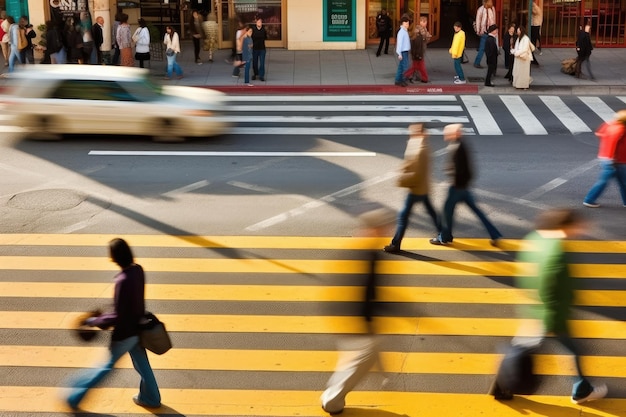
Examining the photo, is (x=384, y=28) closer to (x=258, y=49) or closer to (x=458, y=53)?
(x=458, y=53)

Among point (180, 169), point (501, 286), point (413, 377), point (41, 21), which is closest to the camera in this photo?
point (413, 377)

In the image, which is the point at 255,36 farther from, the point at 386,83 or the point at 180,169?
the point at 180,169

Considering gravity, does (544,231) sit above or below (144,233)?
above

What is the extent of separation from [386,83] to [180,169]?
31.5 ft

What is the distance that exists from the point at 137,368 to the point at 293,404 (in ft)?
4.82

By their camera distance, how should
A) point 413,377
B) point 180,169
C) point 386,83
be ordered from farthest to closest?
point 386,83 → point 180,169 → point 413,377

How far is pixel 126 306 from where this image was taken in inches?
307

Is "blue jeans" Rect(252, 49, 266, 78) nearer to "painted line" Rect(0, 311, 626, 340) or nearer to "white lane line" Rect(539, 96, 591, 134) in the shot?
"white lane line" Rect(539, 96, 591, 134)

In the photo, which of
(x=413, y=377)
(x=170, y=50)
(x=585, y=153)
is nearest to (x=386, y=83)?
(x=170, y=50)

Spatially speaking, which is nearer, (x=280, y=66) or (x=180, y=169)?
(x=180, y=169)

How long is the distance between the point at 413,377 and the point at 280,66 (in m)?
19.2

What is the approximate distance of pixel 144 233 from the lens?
13.3m

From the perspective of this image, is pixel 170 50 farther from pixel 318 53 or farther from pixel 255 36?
pixel 318 53

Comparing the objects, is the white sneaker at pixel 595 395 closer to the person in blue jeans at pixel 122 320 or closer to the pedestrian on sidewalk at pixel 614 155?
the person in blue jeans at pixel 122 320
